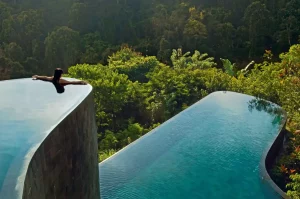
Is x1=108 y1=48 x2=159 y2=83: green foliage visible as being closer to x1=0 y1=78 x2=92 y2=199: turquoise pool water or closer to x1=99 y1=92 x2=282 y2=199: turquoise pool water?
x1=99 y1=92 x2=282 y2=199: turquoise pool water

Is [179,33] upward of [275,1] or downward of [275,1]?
downward

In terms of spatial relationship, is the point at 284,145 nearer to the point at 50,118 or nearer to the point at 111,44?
the point at 50,118

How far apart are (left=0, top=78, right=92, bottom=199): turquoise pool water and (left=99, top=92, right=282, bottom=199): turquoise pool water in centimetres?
269

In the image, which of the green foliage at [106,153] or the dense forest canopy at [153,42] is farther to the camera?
the dense forest canopy at [153,42]

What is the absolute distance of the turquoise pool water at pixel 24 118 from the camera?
9.87 ft

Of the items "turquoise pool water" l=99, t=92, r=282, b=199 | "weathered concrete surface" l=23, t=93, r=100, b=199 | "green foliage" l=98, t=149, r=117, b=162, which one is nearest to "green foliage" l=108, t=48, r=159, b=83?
"turquoise pool water" l=99, t=92, r=282, b=199

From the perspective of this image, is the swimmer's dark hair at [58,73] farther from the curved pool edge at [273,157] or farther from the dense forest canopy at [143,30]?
the dense forest canopy at [143,30]

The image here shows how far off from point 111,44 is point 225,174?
15453 mm

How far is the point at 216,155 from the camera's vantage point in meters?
8.72

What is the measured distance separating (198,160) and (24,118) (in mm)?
5067

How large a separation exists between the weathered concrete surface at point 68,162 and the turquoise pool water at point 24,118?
8 centimetres

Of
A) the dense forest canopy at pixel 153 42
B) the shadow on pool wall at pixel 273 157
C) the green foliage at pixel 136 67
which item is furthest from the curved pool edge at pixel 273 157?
the green foliage at pixel 136 67

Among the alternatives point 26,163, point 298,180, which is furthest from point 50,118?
point 298,180

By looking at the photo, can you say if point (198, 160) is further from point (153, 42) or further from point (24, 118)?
point (153, 42)
